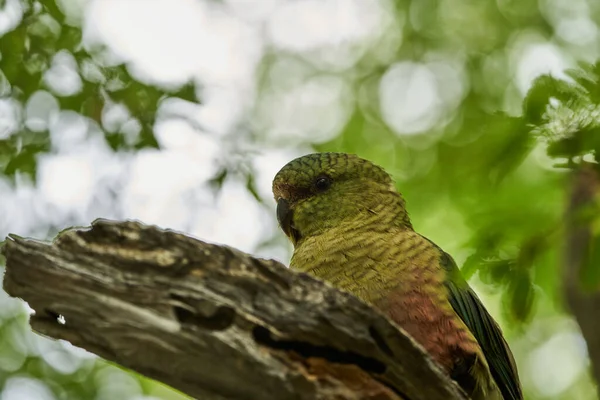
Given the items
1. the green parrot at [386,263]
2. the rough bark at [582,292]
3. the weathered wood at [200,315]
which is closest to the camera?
the weathered wood at [200,315]

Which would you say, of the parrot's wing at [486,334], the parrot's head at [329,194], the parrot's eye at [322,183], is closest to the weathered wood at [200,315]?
the parrot's wing at [486,334]

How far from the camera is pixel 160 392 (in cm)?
710

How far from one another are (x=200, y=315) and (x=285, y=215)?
2274 millimetres

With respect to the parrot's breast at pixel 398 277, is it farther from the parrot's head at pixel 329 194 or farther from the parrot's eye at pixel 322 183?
the parrot's eye at pixel 322 183

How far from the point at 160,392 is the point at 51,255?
16.6 feet

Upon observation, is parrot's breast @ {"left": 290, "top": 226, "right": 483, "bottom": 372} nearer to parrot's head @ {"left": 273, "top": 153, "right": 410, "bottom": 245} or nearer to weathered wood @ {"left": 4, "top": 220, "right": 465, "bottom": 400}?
parrot's head @ {"left": 273, "top": 153, "right": 410, "bottom": 245}

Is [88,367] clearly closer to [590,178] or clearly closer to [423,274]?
[423,274]

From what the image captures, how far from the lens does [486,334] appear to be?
3.73m

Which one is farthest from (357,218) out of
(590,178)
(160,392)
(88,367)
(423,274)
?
(160,392)

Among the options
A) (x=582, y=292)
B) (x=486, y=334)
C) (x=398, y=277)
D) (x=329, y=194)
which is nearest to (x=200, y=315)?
(x=398, y=277)

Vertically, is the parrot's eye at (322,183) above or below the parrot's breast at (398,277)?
above

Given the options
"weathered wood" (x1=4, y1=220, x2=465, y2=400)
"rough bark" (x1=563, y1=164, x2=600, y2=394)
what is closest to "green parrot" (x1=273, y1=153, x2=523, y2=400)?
"rough bark" (x1=563, y1=164, x2=600, y2=394)

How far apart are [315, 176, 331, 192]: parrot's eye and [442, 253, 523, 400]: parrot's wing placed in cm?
100

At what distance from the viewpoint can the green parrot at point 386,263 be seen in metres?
3.38
